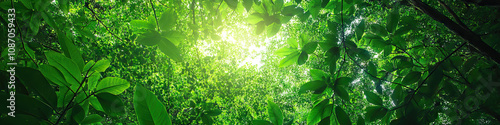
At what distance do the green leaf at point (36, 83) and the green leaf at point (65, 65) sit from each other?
5 centimetres

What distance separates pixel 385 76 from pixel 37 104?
132 centimetres

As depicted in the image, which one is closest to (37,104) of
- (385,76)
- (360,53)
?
(360,53)

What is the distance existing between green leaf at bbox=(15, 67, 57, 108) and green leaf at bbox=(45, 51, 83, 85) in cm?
5

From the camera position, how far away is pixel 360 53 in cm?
91

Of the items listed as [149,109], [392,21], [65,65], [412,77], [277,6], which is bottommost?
[149,109]

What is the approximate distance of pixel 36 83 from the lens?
0.33m

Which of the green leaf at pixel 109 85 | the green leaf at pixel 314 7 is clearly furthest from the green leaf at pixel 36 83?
the green leaf at pixel 314 7

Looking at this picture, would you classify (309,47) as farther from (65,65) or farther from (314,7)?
(65,65)

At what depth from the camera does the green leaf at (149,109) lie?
24cm

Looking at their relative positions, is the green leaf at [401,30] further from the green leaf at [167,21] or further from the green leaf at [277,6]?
the green leaf at [167,21]

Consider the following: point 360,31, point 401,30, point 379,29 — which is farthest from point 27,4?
point 401,30

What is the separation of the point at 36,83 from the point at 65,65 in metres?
0.06

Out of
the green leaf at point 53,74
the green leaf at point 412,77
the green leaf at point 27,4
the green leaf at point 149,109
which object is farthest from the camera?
the green leaf at point 412,77

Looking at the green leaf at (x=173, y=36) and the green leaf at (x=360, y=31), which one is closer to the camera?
the green leaf at (x=173, y=36)
